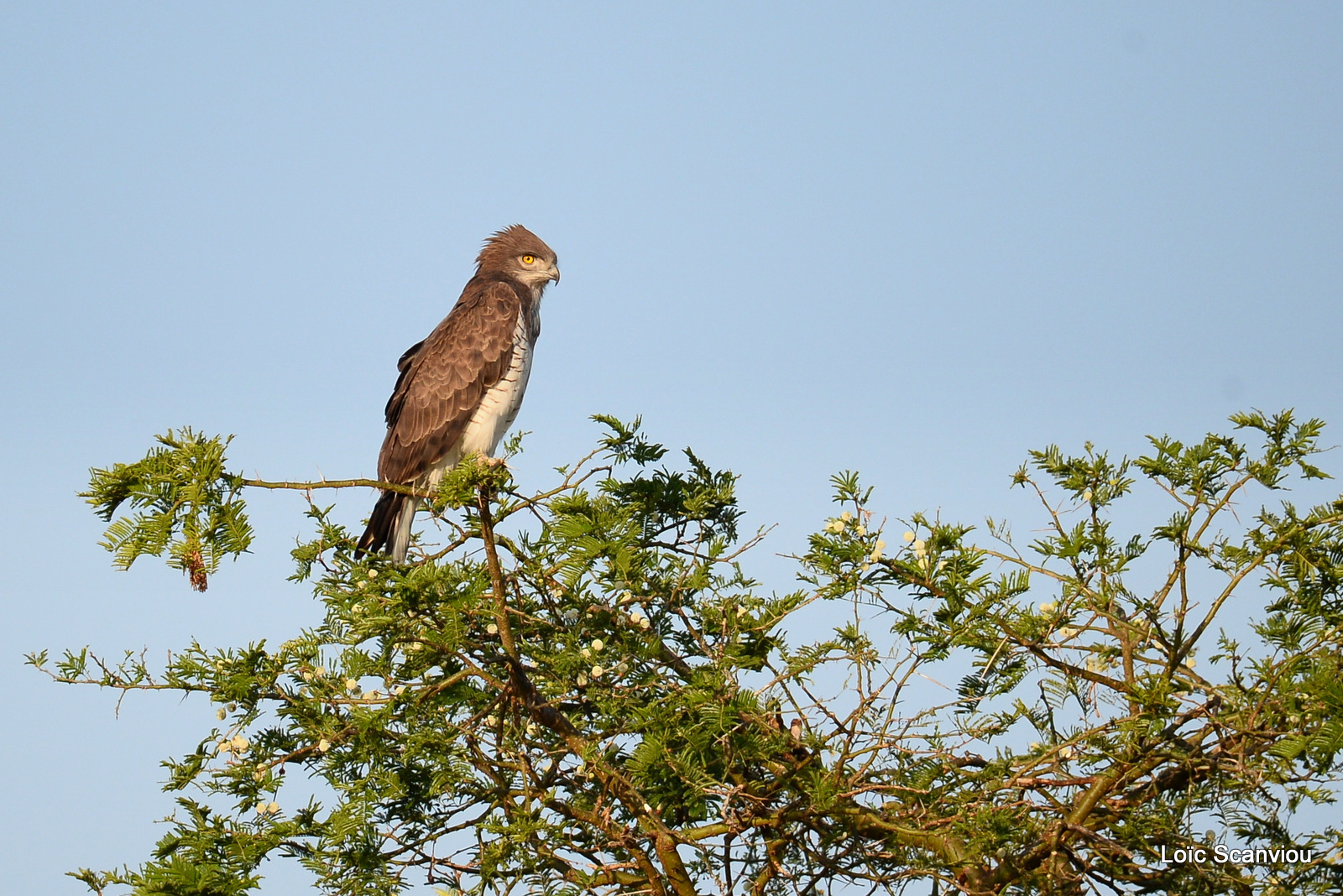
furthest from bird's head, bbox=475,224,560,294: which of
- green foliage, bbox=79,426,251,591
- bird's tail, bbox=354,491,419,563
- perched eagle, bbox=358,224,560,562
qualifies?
green foliage, bbox=79,426,251,591

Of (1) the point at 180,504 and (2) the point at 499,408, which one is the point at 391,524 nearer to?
(2) the point at 499,408

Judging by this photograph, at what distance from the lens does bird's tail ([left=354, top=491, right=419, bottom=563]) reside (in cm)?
764

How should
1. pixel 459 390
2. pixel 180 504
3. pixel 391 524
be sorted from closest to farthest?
pixel 180 504 → pixel 391 524 → pixel 459 390

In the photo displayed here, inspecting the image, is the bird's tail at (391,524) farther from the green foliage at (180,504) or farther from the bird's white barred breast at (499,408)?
the green foliage at (180,504)

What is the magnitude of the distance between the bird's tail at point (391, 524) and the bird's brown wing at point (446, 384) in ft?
1.88

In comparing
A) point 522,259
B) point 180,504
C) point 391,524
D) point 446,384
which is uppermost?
point 522,259

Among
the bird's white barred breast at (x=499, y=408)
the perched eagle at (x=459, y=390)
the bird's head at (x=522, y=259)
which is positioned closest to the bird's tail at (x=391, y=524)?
the perched eagle at (x=459, y=390)

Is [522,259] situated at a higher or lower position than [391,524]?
higher

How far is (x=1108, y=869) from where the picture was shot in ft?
14.6

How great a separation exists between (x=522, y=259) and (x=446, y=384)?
77.7 inches

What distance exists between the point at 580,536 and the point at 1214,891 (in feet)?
9.04

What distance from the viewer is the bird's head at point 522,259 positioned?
9.95 meters

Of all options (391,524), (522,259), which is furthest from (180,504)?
(522,259)

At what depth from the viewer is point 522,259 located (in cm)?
1006
